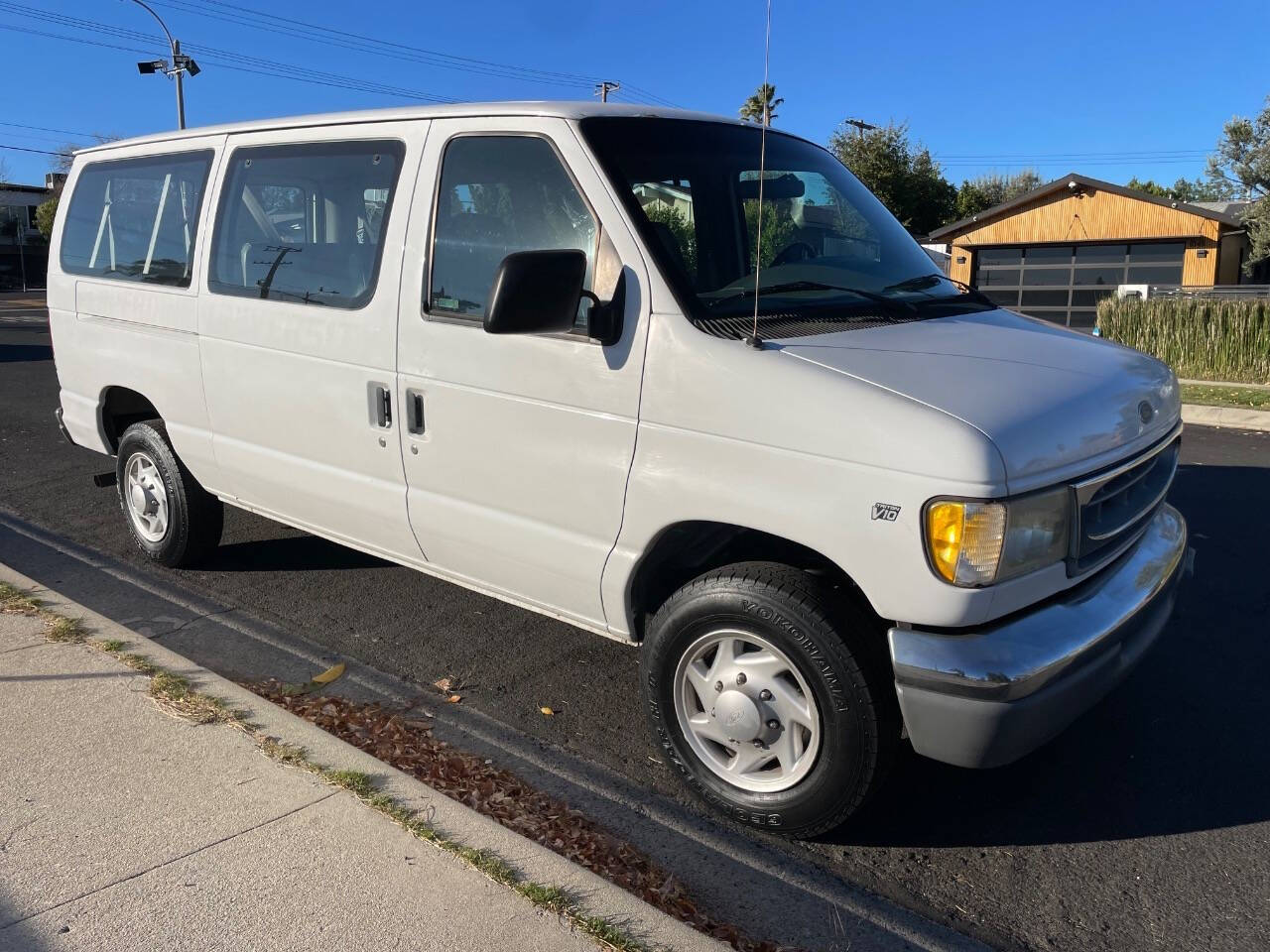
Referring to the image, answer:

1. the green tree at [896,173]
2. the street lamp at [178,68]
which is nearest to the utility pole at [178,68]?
the street lamp at [178,68]

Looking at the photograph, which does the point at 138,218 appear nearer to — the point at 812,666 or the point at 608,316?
the point at 608,316

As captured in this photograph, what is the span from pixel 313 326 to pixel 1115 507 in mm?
2986

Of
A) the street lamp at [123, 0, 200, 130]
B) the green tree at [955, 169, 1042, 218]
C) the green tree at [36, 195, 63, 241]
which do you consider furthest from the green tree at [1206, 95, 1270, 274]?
the green tree at [36, 195, 63, 241]

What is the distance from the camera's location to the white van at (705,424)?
109 inches

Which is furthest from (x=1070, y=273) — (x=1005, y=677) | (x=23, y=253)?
(x=23, y=253)

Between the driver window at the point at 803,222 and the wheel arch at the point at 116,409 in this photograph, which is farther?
the wheel arch at the point at 116,409

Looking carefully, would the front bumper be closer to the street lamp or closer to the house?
the street lamp

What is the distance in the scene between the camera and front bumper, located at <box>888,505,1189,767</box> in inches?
107

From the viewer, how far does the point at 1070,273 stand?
29391mm

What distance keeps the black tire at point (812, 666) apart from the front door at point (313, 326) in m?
1.40

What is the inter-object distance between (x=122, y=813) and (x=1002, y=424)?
8.99 feet

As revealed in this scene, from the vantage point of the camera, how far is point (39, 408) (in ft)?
37.4

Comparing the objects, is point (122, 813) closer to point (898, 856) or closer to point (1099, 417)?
point (898, 856)

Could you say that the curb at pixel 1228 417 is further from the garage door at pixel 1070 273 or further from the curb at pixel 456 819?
the garage door at pixel 1070 273
